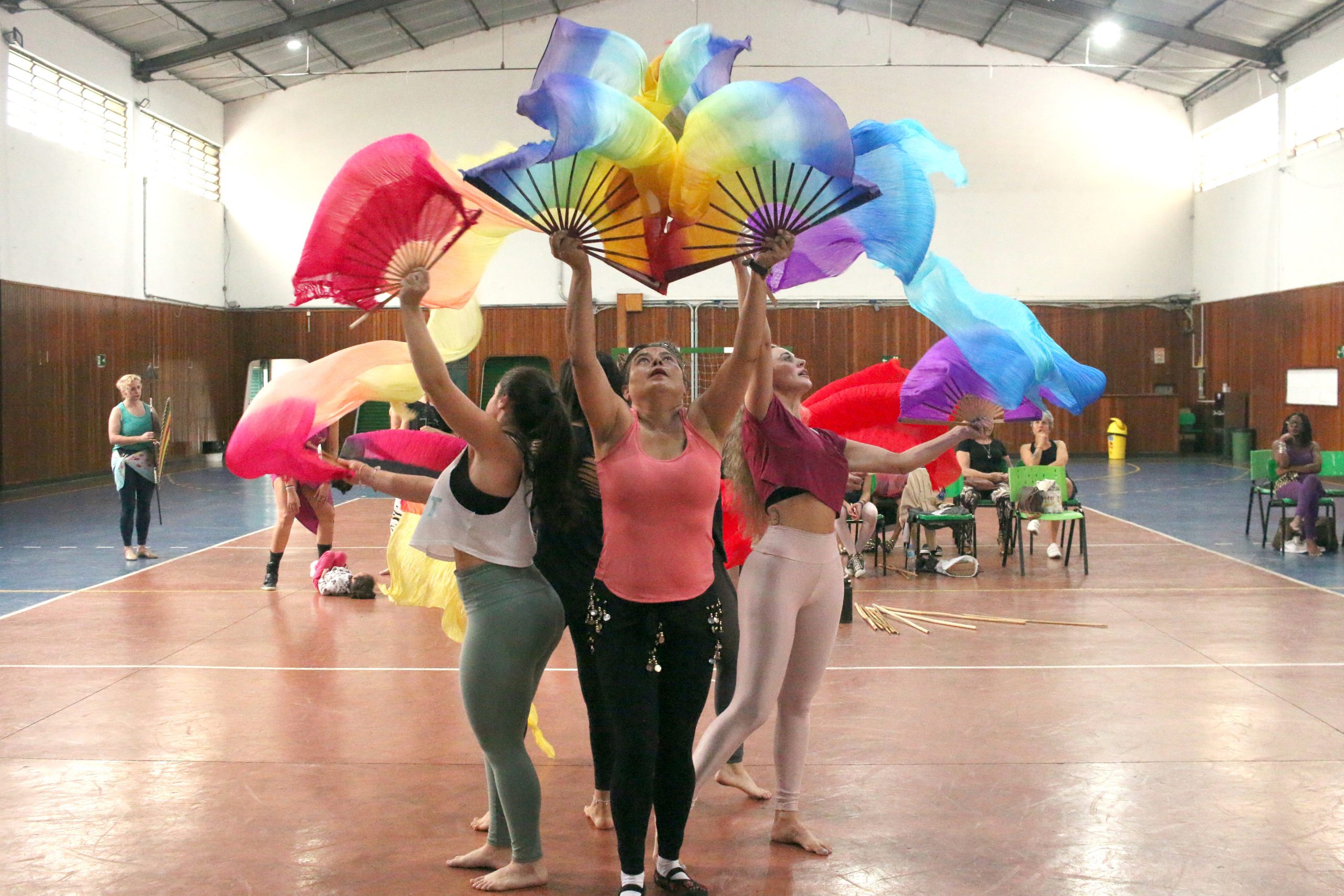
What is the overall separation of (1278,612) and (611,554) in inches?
242

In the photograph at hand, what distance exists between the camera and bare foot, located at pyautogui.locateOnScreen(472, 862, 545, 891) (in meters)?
3.30

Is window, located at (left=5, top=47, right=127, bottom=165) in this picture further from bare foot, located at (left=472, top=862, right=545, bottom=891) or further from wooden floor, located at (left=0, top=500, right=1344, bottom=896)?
bare foot, located at (left=472, top=862, right=545, bottom=891)

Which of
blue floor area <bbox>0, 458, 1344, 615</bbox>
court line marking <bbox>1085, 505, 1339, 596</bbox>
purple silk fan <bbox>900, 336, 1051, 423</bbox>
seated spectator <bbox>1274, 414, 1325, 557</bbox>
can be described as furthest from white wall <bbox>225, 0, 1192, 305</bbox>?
purple silk fan <bbox>900, 336, 1051, 423</bbox>

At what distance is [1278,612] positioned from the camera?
7426 millimetres

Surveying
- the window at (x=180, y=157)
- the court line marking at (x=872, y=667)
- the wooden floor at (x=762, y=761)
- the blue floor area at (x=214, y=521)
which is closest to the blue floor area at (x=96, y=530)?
the blue floor area at (x=214, y=521)

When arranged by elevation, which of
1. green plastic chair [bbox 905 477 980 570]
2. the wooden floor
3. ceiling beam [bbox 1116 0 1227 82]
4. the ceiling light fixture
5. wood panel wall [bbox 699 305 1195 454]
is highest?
ceiling beam [bbox 1116 0 1227 82]

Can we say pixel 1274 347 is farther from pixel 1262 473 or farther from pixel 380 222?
pixel 380 222

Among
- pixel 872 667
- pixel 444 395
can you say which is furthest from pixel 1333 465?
pixel 444 395

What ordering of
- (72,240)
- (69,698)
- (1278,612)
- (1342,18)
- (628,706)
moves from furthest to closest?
1. (72,240)
2. (1342,18)
3. (1278,612)
4. (69,698)
5. (628,706)

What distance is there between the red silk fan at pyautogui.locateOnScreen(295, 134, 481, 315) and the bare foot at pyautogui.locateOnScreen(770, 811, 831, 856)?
212 cm

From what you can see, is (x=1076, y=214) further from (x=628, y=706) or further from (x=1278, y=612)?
(x=628, y=706)

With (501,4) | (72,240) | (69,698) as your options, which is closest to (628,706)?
(69,698)

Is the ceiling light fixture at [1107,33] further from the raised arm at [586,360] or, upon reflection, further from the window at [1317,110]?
the raised arm at [586,360]

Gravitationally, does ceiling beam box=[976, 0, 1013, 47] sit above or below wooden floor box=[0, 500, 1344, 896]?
above
